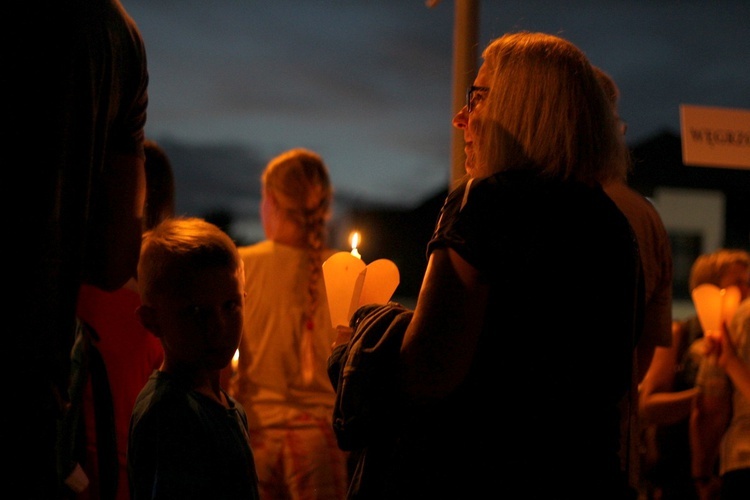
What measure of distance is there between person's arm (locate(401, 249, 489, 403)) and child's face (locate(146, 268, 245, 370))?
553 mm

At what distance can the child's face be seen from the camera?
2.06 m

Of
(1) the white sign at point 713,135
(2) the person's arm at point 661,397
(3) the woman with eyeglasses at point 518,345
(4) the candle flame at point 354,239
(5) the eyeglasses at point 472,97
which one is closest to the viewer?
(3) the woman with eyeglasses at point 518,345

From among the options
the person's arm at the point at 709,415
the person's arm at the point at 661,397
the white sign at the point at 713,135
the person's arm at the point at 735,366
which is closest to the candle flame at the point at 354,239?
the person's arm at the point at 661,397

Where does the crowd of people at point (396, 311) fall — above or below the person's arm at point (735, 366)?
above

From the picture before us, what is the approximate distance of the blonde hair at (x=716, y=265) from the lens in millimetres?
5141

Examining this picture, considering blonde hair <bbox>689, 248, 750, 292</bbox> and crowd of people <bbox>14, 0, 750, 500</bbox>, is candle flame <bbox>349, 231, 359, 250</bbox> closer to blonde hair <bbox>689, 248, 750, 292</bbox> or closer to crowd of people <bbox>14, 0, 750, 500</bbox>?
crowd of people <bbox>14, 0, 750, 500</bbox>

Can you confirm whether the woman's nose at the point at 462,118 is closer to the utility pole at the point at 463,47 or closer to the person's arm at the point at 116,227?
the person's arm at the point at 116,227

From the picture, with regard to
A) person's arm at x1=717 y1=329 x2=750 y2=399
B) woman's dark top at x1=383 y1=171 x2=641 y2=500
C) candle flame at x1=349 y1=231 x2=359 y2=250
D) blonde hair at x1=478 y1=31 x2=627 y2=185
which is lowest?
person's arm at x1=717 y1=329 x2=750 y2=399

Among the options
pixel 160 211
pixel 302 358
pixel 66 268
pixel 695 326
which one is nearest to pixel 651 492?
pixel 695 326

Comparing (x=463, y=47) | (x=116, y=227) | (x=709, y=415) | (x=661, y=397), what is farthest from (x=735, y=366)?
(x=116, y=227)

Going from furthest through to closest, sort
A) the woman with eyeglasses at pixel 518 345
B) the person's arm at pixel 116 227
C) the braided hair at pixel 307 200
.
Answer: the braided hair at pixel 307 200, the woman with eyeglasses at pixel 518 345, the person's arm at pixel 116 227

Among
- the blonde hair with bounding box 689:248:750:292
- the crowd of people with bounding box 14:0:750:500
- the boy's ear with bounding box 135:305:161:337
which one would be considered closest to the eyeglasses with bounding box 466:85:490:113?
the crowd of people with bounding box 14:0:750:500

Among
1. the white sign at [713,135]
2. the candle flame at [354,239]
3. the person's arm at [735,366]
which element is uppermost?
the white sign at [713,135]

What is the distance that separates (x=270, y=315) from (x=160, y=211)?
2.73 feet
